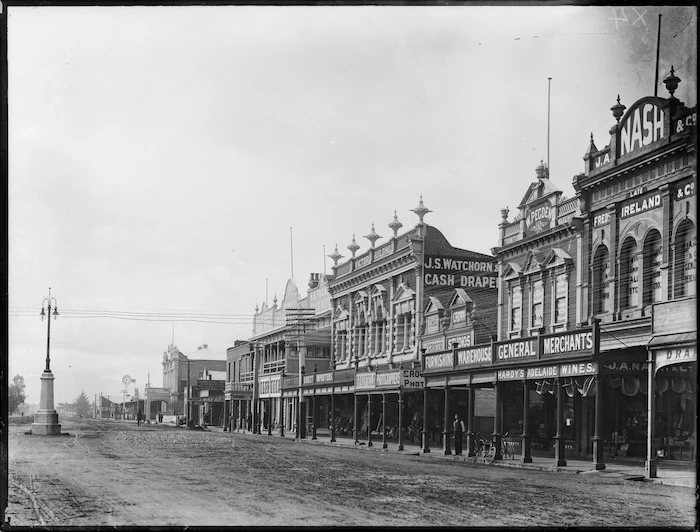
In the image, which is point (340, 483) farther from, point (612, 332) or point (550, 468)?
point (612, 332)

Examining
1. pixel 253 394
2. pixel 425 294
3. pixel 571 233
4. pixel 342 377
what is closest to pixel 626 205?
pixel 571 233

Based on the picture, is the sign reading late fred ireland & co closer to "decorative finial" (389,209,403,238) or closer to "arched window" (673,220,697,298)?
"arched window" (673,220,697,298)

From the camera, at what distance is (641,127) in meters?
26.1

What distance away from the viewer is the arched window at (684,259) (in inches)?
935

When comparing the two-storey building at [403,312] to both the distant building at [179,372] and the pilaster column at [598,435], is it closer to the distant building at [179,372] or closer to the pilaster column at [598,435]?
the pilaster column at [598,435]

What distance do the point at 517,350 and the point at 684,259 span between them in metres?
5.97

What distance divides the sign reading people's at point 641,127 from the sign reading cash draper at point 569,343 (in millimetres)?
6081

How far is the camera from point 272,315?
233 feet

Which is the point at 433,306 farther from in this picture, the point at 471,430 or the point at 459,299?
the point at 471,430

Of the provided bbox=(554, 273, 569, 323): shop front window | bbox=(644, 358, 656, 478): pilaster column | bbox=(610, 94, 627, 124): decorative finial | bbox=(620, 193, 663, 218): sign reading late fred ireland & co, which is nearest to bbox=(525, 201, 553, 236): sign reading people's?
bbox=(554, 273, 569, 323): shop front window

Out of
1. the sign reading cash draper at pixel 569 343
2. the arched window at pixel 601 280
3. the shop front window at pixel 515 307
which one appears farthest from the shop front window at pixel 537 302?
the sign reading cash draper at pixel 569 343

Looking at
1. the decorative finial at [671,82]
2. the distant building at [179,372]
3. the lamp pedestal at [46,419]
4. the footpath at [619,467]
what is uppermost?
the decorative finial at [671,82]

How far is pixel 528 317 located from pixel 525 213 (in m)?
4.02

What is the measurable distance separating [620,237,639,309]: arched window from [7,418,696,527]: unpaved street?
638cm
